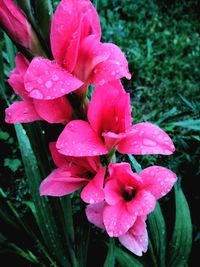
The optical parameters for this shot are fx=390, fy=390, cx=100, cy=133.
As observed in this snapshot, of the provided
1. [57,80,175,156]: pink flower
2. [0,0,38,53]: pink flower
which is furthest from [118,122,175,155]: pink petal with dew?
[0,0,38,53]: pink flower

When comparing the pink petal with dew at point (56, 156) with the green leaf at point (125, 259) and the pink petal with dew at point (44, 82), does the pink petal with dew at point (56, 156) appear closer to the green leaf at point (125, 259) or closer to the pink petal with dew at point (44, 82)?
the pink petal with dew at point (44, 82)

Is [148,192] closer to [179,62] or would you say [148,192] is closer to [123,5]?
[179,62]

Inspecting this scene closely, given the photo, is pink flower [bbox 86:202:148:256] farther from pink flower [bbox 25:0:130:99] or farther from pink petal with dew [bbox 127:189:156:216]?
pink flower [bbox 25:0:130:99]

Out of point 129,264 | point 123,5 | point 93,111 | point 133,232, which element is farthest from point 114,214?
point 123,5

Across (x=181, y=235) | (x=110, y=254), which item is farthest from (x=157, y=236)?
(x=110, y=254)

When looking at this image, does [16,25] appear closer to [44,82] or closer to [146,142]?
[44,82]

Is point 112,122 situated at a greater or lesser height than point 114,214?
greater

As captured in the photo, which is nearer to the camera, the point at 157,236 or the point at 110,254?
the point at 110,254
